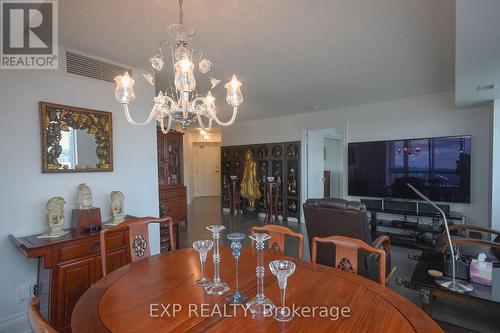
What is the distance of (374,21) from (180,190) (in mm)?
4102

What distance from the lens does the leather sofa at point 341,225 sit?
2260 millimetres

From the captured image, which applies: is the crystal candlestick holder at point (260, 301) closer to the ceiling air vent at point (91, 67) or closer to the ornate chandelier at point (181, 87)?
the ornate chandelier at point (181, 87)

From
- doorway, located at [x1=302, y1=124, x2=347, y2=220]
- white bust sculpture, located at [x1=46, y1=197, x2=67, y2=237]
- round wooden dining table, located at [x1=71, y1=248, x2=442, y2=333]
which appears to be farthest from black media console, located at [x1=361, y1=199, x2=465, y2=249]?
white bust sculpture, located at [x1=46, y1=197, x2=67, y2=237]

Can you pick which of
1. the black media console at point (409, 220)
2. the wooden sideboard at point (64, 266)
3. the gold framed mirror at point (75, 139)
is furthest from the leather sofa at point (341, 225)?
the gold framed mirror at point (75, 139)

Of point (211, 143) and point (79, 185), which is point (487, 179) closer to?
point (79, 185)

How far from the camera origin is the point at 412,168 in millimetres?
4027

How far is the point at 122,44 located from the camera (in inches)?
87.8

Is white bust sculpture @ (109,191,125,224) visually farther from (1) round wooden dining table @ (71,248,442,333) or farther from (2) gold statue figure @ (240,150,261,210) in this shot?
(2) gold statue figure @ (240,150,261,210)

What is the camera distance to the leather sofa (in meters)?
2.26

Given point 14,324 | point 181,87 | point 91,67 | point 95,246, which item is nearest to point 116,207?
point 95,246

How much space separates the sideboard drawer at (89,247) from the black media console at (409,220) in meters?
3.87

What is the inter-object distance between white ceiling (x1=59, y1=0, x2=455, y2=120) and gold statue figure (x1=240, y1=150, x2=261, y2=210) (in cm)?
286

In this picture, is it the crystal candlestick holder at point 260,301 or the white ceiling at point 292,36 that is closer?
the crystal candlestick holder at point 260,301

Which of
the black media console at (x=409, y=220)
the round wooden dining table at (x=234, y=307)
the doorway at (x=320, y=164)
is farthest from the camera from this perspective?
the doorway at (x=320, y=164)
